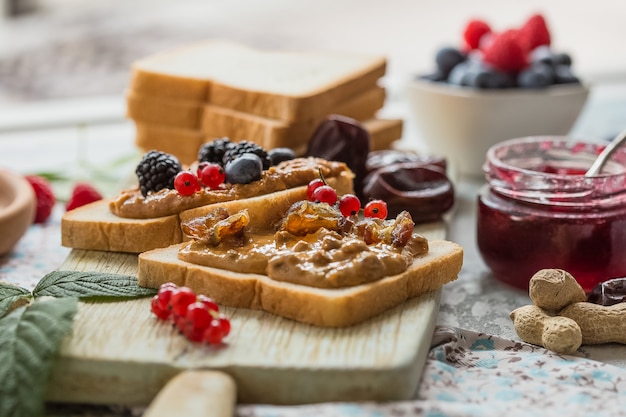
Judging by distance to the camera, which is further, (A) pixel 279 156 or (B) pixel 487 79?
(B) pixel 487 79

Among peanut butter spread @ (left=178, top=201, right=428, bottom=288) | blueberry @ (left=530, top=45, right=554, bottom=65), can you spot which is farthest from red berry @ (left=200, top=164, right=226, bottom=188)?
blueberry @ (left=530, top=45, right=554, bottom=65)

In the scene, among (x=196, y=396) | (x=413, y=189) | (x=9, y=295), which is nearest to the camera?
(x=196, y=396)

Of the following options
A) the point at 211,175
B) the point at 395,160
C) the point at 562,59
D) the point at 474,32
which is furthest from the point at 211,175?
the point at 562,59

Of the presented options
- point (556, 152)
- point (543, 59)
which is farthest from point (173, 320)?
point (543, 59)

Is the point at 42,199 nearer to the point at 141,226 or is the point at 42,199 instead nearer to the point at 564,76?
the point at 141,226

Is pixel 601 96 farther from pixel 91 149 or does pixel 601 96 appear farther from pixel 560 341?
pixel 560 341

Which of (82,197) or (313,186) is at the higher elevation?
(313,186)

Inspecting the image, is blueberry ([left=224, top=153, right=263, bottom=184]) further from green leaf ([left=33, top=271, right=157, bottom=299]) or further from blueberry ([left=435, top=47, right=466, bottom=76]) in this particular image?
blueberry ([left=435, top=47, right=466, bottom=76])
